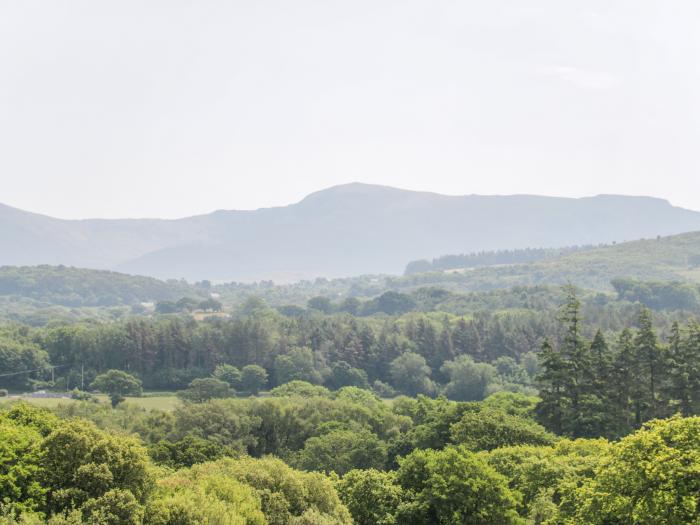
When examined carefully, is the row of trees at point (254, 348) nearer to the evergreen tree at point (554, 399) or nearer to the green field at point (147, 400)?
the green field at point (147, 400)

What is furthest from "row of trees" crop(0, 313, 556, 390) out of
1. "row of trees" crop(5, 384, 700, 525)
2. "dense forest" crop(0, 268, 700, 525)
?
"row of trees" crop(5, 384, 700, 525)

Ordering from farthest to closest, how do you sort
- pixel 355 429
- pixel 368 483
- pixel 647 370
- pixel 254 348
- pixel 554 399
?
pixel 254 348, pixel 355 429, pixel 647 370, pixel 554 399, pixel 368 483

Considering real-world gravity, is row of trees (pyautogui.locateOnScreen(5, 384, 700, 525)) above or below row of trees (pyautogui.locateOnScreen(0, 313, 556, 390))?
above

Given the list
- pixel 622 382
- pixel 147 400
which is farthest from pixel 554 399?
pixel 147 400

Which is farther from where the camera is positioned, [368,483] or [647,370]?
[647,370]

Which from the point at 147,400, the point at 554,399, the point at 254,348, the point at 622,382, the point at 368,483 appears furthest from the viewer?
the point at 254,348

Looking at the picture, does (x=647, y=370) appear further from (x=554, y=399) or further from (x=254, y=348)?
(x=254, y=348)

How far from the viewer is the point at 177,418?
73062 millimetres

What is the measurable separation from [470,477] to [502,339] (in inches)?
4505

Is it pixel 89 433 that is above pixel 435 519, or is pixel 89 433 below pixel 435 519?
above

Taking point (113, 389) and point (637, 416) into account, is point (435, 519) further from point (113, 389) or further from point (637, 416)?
point (113, 389)

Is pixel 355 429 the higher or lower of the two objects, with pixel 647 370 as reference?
lower

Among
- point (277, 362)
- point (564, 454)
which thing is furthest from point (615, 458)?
point (277, 362)

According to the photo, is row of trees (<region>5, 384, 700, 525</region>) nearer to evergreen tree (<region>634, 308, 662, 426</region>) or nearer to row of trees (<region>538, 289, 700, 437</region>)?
row of trees (<region>538, 289, 700, 437</region>)
